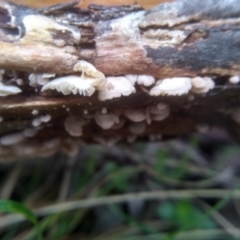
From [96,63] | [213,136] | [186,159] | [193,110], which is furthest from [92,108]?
[213,136]

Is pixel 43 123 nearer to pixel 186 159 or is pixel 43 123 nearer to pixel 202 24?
pixel 202 24

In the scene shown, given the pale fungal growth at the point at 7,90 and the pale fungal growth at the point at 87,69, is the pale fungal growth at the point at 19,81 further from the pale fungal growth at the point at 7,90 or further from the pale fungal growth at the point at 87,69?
the pale fungal growth at the point at 87,69

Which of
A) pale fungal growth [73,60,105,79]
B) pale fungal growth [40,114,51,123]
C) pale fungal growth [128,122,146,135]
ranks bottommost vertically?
pale fungal growth [128,122,146,135]

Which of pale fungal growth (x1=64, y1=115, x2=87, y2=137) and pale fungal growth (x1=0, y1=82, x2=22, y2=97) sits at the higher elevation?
pale fungal growth (x1=0, y1=82, x2=22, y2=97)

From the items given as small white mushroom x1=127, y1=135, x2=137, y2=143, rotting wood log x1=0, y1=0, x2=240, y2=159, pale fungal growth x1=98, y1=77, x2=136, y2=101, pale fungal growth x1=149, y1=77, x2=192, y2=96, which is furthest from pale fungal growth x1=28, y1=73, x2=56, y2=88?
small white mushroom x1=127, y1=135, x2=137, y2=143

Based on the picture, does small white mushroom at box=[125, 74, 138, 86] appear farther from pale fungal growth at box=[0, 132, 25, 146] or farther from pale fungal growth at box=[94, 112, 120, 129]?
pale fungal growth at box=[0, 132, 25, 146]

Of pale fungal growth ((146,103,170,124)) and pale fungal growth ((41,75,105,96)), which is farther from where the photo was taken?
pale fungal growth ((146,103,170,124))

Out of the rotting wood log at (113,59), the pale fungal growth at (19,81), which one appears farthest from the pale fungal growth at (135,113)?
the pale fungal growth at (19,81)
